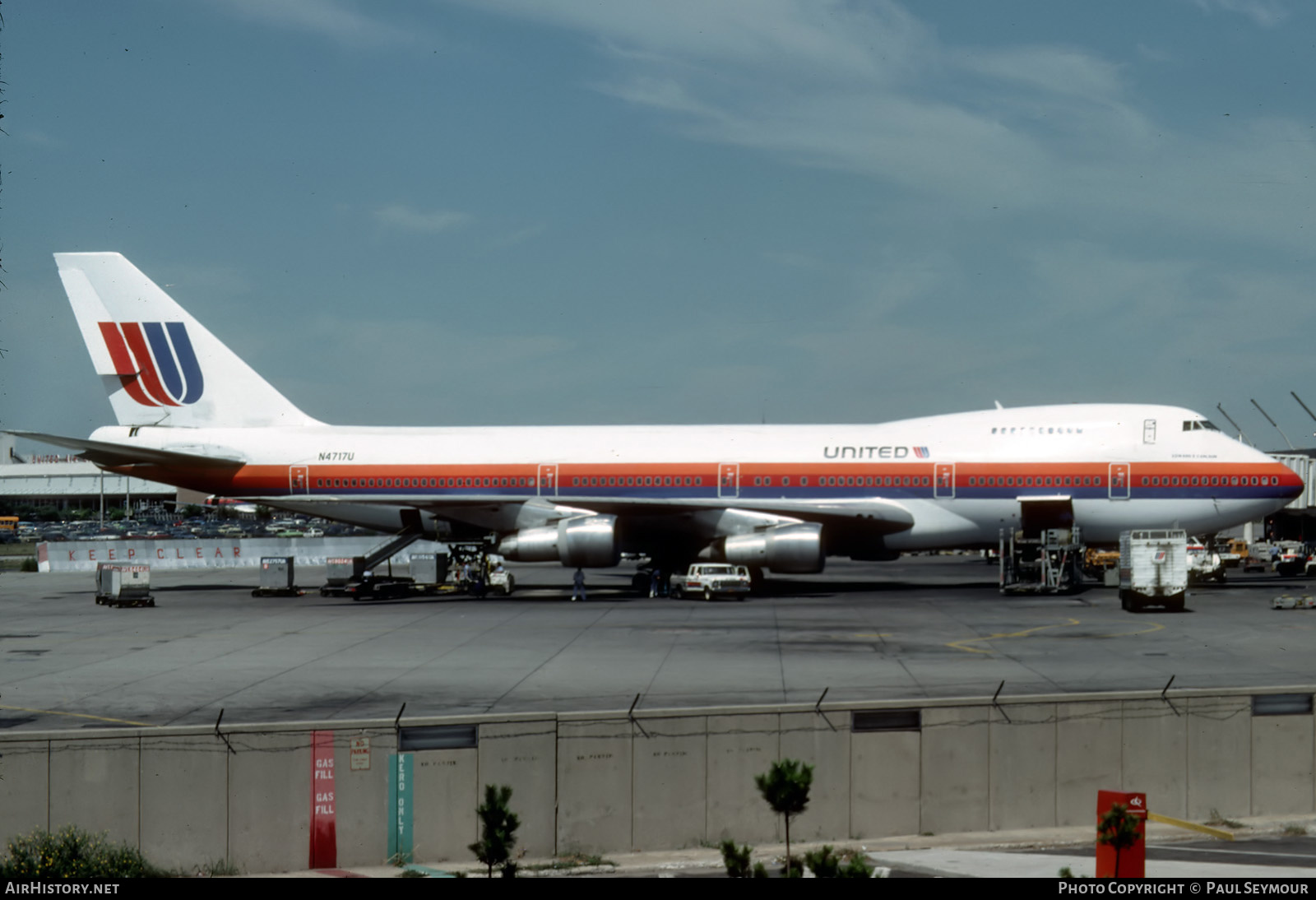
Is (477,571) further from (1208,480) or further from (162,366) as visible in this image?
(1208,480)

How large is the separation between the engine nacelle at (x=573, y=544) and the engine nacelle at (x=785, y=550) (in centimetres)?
437

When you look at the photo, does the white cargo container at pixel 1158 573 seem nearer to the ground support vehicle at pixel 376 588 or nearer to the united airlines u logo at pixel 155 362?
the ground support vehicle at pixel 376 588

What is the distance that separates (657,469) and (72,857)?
33.0 m

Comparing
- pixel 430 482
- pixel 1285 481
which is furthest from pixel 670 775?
pixel 1285 481

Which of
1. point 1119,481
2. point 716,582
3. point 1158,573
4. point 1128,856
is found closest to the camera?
point 1128,856

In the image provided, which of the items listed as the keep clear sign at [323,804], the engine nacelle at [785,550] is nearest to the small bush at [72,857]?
the keep clear sign at [323,804]

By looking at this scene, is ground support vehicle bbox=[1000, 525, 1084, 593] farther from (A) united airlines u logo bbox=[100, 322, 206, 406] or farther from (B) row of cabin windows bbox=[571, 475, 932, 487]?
(A) united airlines u logo bbox=[100, 322, 206, 406]

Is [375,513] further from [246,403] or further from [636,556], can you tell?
[636,556]

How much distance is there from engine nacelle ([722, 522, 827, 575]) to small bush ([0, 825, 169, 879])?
1166 inches

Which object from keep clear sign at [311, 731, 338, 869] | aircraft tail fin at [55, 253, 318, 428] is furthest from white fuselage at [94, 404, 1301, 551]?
keep clear sign at [311, 731, 338, 869]

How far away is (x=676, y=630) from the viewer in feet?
108

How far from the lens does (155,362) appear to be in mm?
49719

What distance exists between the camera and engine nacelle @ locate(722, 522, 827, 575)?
42.9 meters

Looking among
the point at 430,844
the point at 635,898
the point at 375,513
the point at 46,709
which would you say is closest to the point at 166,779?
the point at 430,844
